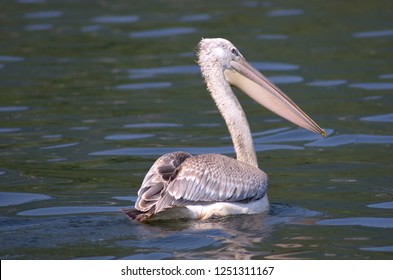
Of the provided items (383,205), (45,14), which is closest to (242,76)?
(383,205)

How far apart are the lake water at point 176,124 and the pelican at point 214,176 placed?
0.13 meters

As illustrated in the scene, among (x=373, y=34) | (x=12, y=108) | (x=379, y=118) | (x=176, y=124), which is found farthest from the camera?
(x=373, y=34)

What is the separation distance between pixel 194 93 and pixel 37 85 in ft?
6.68

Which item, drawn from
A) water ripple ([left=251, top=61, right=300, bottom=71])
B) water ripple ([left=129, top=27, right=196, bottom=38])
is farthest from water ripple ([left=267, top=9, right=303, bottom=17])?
water ripple ([left=251, top=61, right=300, bottom=71])

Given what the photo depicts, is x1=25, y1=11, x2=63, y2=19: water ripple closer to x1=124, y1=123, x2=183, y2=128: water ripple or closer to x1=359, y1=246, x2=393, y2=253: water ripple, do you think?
x1=124, y1=123, x2=183, y2=128: water ripple

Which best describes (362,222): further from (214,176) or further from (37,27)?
(37,27)

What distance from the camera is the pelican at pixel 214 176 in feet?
21.8

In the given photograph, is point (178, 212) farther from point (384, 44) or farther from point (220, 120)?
point (384, 44)

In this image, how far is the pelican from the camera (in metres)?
6.65

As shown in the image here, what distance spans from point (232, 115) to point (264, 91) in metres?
0.41

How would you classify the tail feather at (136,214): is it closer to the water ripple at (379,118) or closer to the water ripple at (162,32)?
the water ripple at (379,118)

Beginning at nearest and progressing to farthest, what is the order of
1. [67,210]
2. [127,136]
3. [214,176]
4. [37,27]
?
1. [214,176]
2. [67,210]
3. [127,136]
4. [37,27]

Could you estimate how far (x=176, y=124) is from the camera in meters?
10.3
